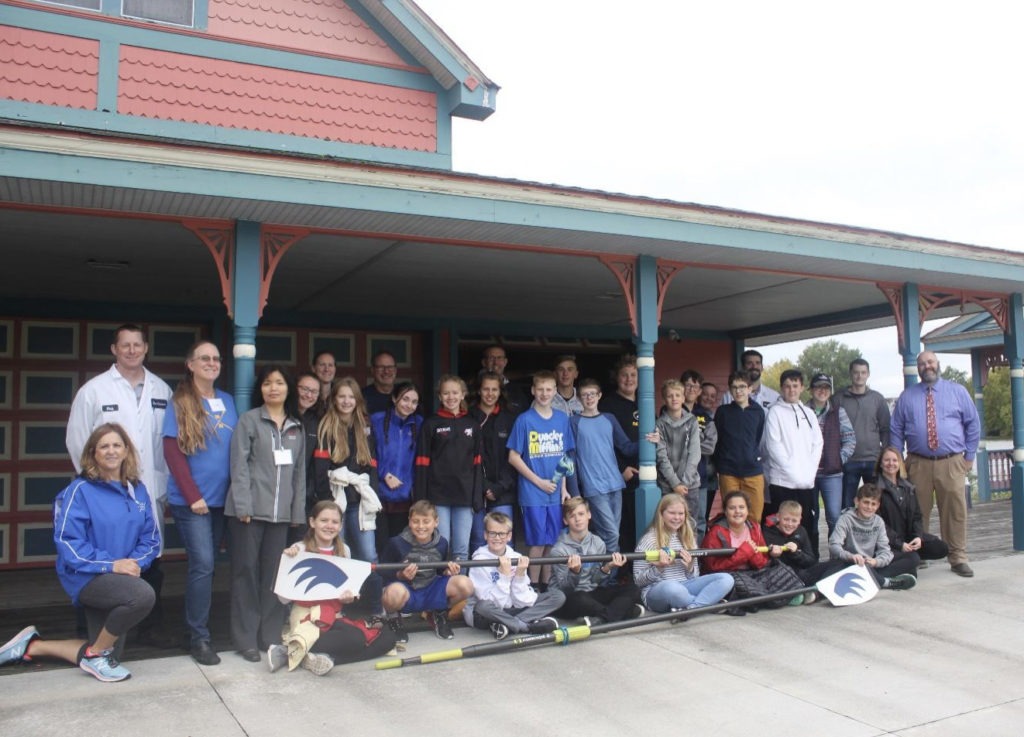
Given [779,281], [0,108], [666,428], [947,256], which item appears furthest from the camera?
[779,281]

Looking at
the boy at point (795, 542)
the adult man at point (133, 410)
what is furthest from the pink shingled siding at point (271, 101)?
the boy at point (795, 542)

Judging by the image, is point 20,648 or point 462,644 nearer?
point 20,648

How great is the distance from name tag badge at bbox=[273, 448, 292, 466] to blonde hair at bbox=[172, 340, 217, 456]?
0.37 m

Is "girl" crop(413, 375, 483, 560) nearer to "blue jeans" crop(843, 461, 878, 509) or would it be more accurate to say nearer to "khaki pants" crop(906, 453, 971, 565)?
"blue jeans" crop(843, 461, 878, 509)

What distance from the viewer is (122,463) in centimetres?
438

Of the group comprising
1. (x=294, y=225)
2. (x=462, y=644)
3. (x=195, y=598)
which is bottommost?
(x=462, y=644)

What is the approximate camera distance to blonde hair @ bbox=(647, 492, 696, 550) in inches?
225

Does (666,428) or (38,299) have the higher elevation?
(38,299)

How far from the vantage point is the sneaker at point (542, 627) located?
5.09m

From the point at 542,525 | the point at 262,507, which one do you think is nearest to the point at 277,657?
the point at 262,507

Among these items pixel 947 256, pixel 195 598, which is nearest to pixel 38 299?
pixel 195 598

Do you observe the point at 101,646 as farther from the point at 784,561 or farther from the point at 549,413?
the point at 784,561

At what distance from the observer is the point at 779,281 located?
813 cm

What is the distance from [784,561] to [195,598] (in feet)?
13.2
